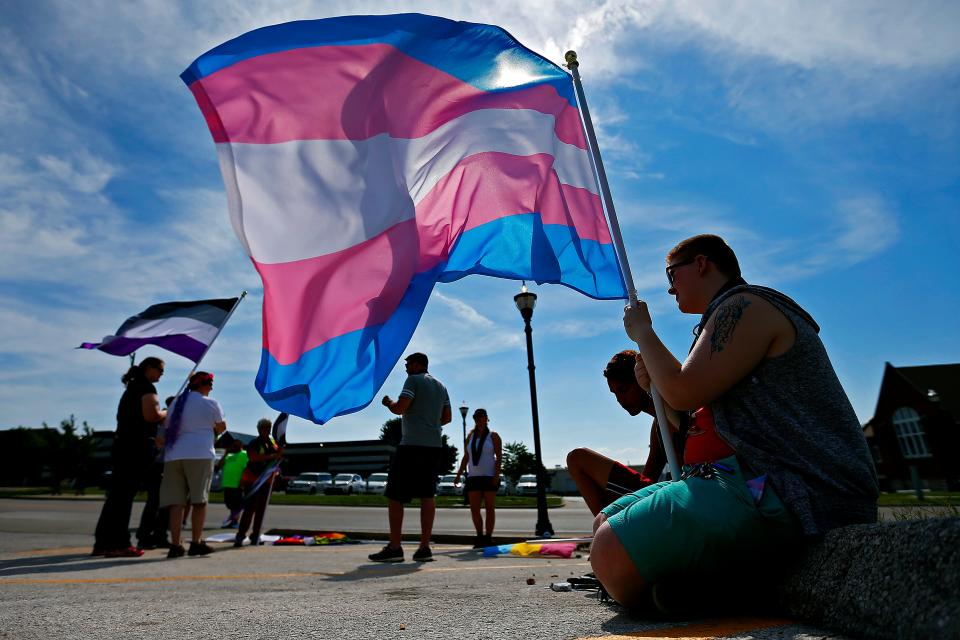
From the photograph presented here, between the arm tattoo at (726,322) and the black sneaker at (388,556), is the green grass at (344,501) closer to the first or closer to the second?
the black sneaker at (388,556)

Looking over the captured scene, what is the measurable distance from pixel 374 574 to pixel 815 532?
3.58 meters

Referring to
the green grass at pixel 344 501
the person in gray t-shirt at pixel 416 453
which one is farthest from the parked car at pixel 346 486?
the person in gray t-shirt at pixel 416 453

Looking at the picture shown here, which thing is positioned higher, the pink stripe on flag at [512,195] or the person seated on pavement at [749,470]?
the pink stripe on flag at [512,195]

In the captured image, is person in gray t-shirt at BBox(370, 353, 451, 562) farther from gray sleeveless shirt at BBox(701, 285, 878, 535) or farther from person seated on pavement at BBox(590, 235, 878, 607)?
gray sleeveless shirt at BBox(701, 285, 878, 535)

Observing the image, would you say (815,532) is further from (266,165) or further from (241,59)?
(241,59)

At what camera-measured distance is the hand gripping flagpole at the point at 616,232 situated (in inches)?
111

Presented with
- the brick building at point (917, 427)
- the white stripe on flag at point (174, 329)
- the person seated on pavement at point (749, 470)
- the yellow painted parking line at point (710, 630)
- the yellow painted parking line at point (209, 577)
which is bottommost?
the yellow painted parking line at point (209, 577)

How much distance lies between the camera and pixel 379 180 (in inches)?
150

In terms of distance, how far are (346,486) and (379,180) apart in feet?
162

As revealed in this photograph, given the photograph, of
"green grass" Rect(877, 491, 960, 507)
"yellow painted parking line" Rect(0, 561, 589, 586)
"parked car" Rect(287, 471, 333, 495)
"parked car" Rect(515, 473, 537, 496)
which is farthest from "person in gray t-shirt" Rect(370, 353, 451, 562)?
"parked car" Rect(515, 473, 537, 496)

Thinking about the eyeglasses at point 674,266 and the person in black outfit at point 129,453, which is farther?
the person in black outfit at point 129,453

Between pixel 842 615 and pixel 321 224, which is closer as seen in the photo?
pixel 842 615

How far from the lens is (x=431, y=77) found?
396cm

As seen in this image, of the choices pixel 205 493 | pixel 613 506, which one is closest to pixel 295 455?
pixel 205 493
